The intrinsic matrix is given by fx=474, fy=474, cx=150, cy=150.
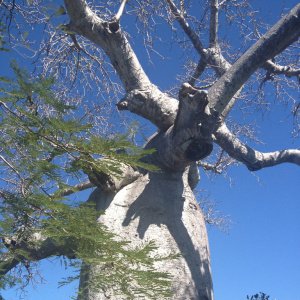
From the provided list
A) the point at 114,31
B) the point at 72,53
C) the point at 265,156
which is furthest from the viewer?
the point at 72,53

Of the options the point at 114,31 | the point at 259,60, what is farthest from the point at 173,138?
the point at 114,31

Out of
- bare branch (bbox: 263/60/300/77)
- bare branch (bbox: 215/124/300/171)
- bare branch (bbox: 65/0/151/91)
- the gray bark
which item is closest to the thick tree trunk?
the gray bark

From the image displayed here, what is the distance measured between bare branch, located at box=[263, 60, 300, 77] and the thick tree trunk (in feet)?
6.54

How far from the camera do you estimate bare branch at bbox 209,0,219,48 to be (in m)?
4.86

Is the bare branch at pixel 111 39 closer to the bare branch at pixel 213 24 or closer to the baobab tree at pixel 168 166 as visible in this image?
the baobab tree at pixel 168 166

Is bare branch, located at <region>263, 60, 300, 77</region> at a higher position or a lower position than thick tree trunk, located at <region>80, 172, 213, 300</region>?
higher

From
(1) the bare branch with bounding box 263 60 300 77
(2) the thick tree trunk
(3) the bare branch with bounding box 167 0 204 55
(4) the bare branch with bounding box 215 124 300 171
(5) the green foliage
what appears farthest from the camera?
(3) the bare branch with bounding box 167 0 204 55

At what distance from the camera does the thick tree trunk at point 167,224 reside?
9.49ft

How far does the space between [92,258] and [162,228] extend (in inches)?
44.8

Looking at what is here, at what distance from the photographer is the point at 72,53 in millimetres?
5254

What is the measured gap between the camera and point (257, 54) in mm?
3285

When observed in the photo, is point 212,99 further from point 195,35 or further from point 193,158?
point 195,35

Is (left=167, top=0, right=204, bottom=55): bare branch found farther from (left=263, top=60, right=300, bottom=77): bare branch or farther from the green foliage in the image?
the green foliage

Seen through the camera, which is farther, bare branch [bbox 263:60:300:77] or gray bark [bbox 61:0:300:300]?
bare branch [bbox 263:60:300:77]
